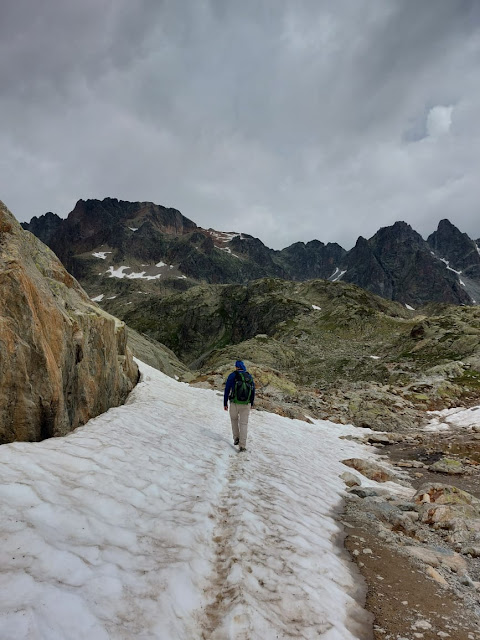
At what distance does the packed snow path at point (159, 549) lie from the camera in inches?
156

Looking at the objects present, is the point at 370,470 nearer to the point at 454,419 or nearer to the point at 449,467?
the point at 449,467

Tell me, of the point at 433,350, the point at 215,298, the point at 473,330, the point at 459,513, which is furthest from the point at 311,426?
the point at 215,298

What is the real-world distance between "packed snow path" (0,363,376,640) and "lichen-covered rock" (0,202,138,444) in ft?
2.90

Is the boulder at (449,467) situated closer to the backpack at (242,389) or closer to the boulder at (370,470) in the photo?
the boulder at (370,470)

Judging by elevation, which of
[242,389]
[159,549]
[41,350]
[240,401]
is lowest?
[159,549]

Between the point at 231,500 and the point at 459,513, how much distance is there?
19.6 feet

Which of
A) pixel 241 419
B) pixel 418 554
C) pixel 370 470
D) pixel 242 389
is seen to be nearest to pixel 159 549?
pixel 418 554

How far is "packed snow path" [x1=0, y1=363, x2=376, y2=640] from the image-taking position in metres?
3.96

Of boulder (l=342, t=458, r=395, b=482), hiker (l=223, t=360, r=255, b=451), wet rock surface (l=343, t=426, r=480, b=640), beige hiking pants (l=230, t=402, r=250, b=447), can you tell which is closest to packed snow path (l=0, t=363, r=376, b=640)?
wet rock surface (l=343, t=426, r=480, b=640)

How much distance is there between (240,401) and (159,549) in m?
7.72

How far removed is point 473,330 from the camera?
57281 mm

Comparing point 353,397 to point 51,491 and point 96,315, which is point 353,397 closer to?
point 96,315

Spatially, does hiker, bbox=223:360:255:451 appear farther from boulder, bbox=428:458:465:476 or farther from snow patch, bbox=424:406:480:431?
snow patch, bbox=424:406:480:431

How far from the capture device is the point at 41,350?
9227 mm
